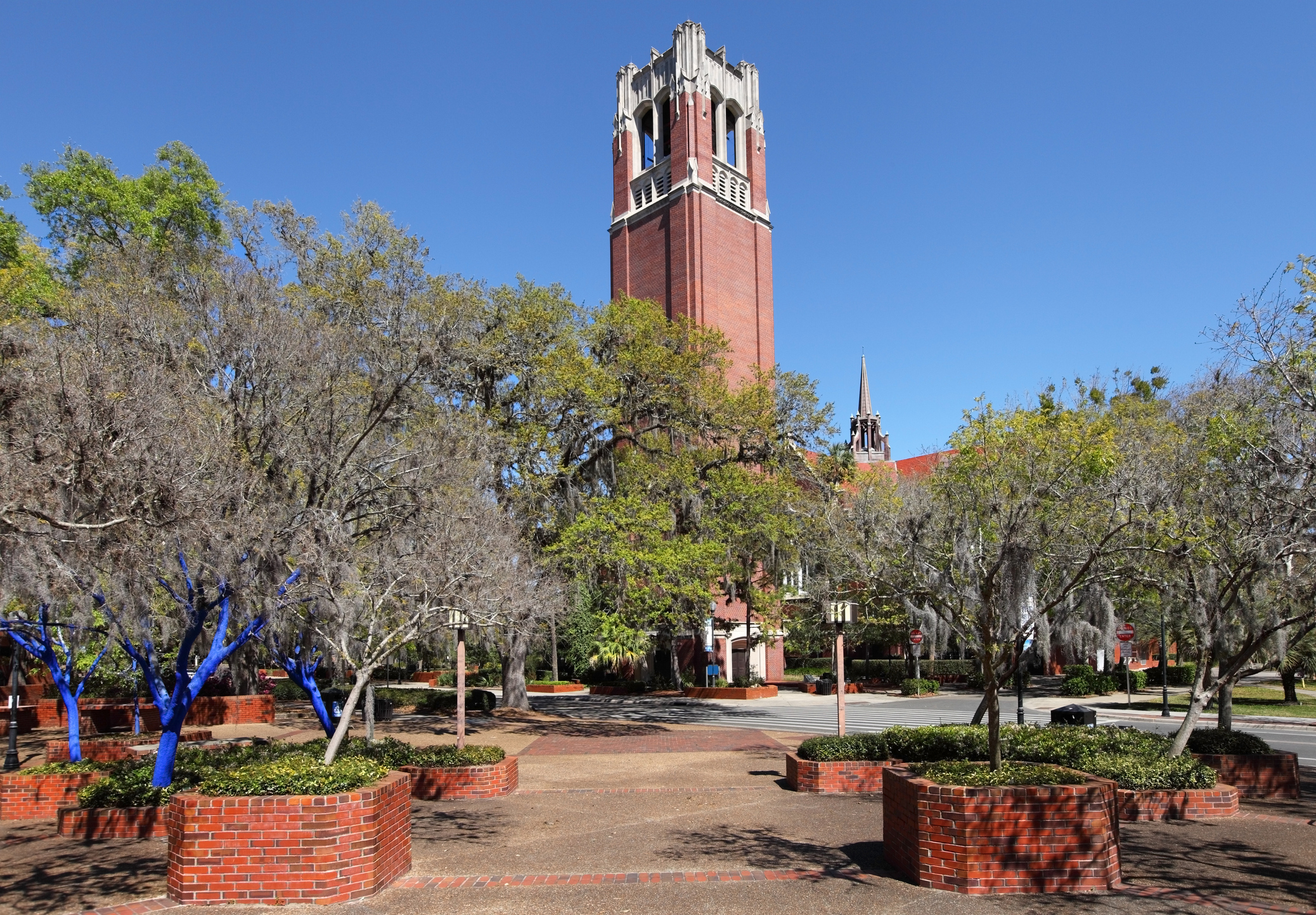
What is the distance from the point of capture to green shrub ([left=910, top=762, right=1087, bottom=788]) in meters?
7.28

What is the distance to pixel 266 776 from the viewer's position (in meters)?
7.29

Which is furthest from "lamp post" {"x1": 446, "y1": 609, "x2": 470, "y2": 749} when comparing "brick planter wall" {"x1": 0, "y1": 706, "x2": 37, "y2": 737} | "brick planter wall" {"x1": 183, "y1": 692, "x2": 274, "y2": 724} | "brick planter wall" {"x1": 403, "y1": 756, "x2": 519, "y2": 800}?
"brick planter wall" {"x1": 0, "y1": 706, "x2": 37, "y2": 737}

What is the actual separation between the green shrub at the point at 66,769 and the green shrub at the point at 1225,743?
1433cm

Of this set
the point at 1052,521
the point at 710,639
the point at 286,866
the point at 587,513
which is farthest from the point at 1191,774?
the point at 710,639

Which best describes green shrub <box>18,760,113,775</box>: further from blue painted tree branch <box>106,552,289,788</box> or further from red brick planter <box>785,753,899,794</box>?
red brick planter <box>785,753,899,794</box>

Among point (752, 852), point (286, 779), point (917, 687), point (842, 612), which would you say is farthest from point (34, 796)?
point (917, 687)

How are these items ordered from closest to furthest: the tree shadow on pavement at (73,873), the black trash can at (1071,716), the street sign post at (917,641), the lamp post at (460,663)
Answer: the tree shadow on pavement at (73,873) → the lamp post at (460,663) → the black trash can at (1071,716) → the street sign post at (917,641)

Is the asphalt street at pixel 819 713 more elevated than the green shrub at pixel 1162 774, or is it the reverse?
the green shrub at pixel 1162 774

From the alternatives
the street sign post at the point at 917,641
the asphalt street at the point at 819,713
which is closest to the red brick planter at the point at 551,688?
the asphalt street at the point at 819,713

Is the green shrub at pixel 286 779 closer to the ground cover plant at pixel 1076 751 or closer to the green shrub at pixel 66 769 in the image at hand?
the green shrub at pixel 66 769

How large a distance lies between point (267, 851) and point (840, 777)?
25.1ft

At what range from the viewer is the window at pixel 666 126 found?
51188 mm

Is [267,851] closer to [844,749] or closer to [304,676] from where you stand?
[304,676]

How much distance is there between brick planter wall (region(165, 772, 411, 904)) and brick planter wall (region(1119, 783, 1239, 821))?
822 centimetres
